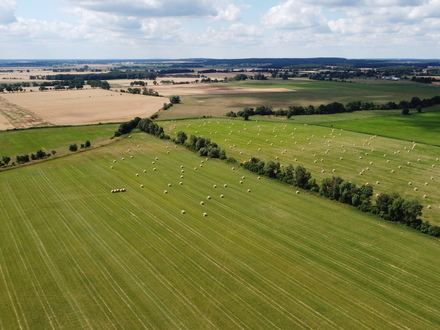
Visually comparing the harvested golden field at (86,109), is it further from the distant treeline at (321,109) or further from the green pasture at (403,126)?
the green pasture at (403,126)

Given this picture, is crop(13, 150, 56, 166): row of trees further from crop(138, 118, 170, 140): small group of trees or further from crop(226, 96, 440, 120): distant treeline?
crop(226, 96, 440, 120): distant treeline

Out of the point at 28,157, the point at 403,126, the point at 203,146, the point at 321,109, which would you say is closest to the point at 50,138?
the point at 28,157

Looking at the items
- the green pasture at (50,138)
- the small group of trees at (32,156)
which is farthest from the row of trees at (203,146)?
the small group of trees at (32,156)

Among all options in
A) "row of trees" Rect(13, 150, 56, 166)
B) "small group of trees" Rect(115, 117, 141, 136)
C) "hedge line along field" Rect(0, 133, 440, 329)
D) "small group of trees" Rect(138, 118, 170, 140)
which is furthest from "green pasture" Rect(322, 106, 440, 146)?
"row of trees" Rect(13, 150, 56, 166)

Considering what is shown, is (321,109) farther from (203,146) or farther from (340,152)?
(203,146)

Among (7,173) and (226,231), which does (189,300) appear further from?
(7,173)

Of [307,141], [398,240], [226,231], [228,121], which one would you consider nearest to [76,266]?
[226,231]
